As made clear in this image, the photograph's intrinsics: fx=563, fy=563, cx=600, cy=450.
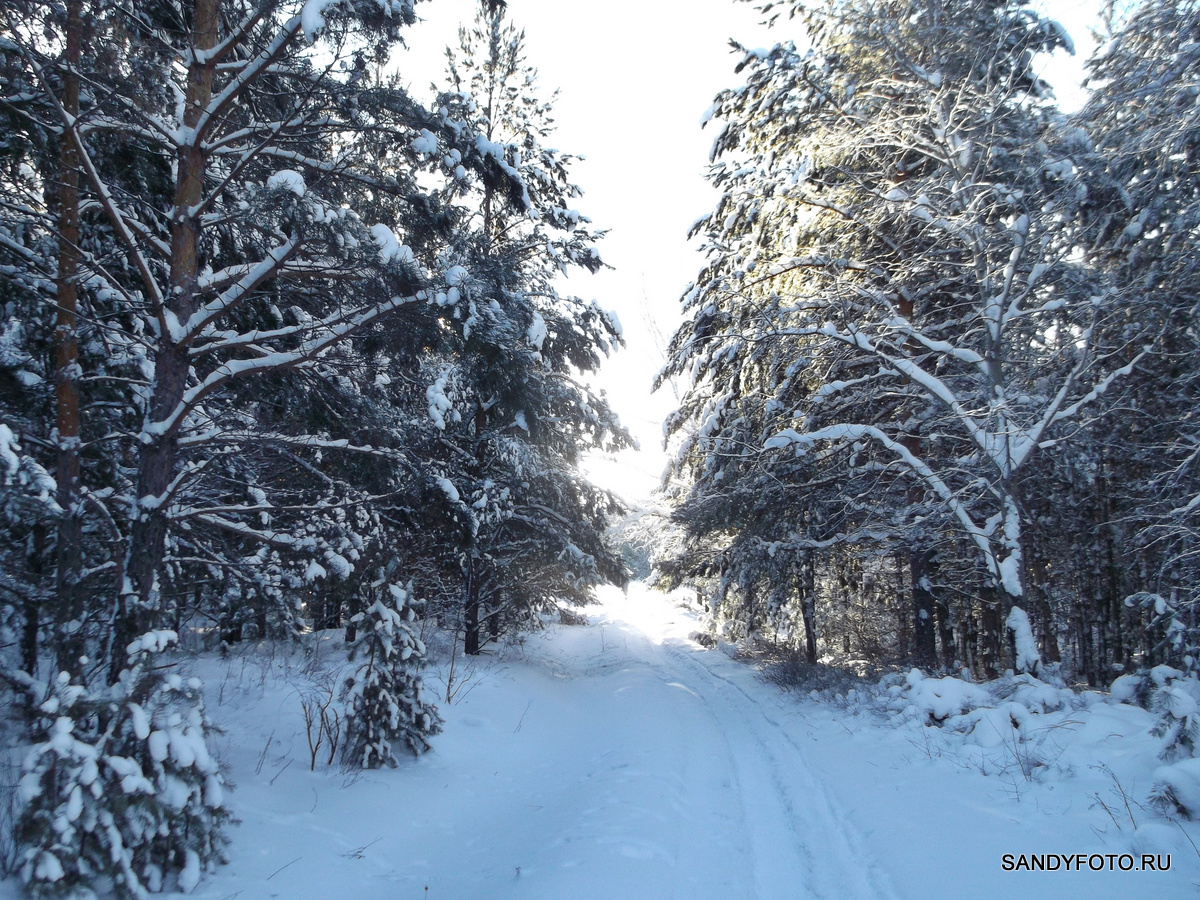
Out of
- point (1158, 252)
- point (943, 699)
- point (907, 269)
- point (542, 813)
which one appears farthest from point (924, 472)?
point (542, 813)

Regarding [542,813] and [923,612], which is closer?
[542,813]

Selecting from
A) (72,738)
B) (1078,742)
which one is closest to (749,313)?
(1078,742)

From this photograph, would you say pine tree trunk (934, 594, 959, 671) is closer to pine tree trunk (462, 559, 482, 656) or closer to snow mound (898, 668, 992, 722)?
snow mound (898, 668, 992, 722)

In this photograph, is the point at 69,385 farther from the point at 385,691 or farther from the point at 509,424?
the point at 509,424

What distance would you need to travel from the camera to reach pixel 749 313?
31.2ft

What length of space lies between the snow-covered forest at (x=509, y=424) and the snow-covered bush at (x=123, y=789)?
0.02m

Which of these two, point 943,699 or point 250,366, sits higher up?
point 250,366

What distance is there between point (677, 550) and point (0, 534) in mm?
14058

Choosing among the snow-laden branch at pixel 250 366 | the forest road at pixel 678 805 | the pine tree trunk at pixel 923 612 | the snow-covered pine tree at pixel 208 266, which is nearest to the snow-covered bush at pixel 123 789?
the snow-covered pine tree at pixel 208 266

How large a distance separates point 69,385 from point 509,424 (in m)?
7.89

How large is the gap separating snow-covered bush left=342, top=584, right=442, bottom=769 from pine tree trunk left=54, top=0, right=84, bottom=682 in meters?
2.25

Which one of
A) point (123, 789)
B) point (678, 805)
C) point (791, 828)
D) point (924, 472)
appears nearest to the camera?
point (123, 789)

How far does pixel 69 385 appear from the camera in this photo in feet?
16.2

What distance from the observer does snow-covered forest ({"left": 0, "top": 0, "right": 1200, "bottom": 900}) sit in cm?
429
